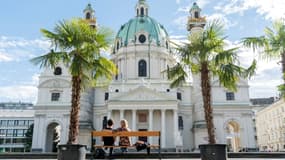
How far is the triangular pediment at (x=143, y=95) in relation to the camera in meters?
48.9

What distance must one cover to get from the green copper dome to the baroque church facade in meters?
0.47

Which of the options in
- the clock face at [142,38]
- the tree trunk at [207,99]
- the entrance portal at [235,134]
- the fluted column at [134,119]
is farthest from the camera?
the clock face at [142,38]

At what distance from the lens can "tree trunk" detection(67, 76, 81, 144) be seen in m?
12.2

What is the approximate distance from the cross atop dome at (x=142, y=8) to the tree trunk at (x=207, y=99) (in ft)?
181

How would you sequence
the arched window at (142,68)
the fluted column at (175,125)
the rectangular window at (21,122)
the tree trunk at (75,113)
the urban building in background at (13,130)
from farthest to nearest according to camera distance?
the rectangular window at (21,122)
the urban building in background at (13,130)
the arched window at (142,68)
the fluted column at (175,125)
the tree trunk at (75,113)

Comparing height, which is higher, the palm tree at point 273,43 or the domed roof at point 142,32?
the domed roof at point 142,32

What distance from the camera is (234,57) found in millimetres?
13844

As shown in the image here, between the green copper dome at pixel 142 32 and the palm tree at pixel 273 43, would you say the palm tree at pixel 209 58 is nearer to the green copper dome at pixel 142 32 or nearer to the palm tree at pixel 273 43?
the palm tree at pixel 273 43

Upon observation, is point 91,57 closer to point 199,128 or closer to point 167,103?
point 167,103

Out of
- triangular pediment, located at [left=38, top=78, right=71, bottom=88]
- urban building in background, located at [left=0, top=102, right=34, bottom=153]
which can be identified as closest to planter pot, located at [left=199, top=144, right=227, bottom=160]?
triangular pediment, located at [left=38, top=78, right=71, bottom=88]

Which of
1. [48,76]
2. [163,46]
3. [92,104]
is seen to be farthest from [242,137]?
[48,76]

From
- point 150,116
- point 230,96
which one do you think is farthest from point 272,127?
point 150,116

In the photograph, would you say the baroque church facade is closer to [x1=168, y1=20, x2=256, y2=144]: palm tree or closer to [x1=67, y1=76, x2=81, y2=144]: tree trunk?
[x1=168, y1=20, x2=256, y2=144]: palm tree

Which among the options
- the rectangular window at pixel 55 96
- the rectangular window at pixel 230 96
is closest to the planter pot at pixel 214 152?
the rectangular window at pixel 230 96
